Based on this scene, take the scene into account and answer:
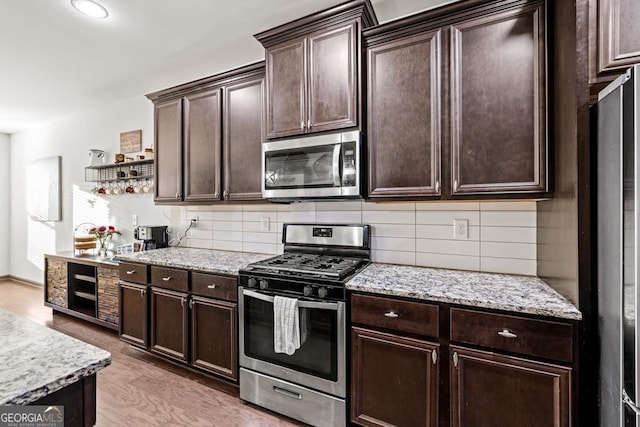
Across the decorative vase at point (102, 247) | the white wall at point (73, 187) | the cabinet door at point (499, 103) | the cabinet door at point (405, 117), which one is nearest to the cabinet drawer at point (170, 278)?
the white wall at point (73, 187)

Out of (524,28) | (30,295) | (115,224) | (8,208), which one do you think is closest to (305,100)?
(524,28)

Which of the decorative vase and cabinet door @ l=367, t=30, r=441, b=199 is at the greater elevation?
cabinet door @ l=367, t=30, r=441, b=199

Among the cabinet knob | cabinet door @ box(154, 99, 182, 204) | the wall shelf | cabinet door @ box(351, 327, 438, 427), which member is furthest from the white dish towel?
the wall shelf

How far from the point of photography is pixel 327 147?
6.60 ft

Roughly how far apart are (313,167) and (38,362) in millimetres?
1600

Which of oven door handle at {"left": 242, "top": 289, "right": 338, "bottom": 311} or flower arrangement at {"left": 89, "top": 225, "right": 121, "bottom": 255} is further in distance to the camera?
flower arrangement at {"left": 89, "top": 225, "right": 121, "bottom": 255}

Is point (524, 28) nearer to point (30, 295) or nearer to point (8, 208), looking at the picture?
point (30, 295)

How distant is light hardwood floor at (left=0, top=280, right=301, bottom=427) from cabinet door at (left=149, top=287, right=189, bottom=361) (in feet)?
0.57

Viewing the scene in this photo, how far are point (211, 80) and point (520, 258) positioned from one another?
2.64m

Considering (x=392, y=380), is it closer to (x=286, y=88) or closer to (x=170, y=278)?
(x=170, y=278)

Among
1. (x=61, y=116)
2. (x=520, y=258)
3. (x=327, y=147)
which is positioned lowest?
(x=520, y=258)

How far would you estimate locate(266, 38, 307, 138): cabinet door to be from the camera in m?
2.11

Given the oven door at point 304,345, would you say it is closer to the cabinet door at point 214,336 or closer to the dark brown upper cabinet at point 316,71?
the cabinet door at point 214,336

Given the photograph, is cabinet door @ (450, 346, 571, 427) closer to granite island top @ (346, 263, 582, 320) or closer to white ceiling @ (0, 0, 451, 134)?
granite island top @ (346, 263, 582, 320)
